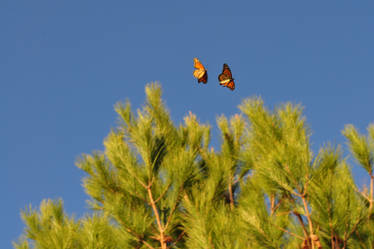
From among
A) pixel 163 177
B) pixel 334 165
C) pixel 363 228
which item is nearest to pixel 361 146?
pixel 334 165

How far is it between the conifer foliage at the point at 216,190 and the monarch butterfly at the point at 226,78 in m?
0.26

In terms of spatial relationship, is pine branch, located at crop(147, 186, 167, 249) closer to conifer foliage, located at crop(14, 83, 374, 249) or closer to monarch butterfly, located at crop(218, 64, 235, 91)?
conifer foliage, located at crop(14, 83, 374, 249)

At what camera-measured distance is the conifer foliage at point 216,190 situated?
2.91 m

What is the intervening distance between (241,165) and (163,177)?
1.04 meters

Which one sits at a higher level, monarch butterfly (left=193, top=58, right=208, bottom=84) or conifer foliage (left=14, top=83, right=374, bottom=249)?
monarch butterfly (left=193, top=58, right=208, bottom=84)

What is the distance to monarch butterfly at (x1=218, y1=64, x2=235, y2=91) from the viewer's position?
377 centimetres

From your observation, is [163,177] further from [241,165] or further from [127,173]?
A: [241,165]

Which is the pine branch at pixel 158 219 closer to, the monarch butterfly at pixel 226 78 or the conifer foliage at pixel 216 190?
the conifer foliage at pixel 216 190

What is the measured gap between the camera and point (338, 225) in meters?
2.87

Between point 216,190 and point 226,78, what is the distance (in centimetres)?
92

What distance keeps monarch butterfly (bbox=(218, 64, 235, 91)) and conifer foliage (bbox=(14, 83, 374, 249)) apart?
0.26 metres

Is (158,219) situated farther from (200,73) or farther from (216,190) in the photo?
(200,73)

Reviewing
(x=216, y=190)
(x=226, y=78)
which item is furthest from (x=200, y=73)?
(x=216, y=190)

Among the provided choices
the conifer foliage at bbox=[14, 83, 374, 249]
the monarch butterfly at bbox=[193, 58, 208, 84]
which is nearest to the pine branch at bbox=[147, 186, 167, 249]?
the conifer foliage at bbox=[14, 83, 374, 249]
